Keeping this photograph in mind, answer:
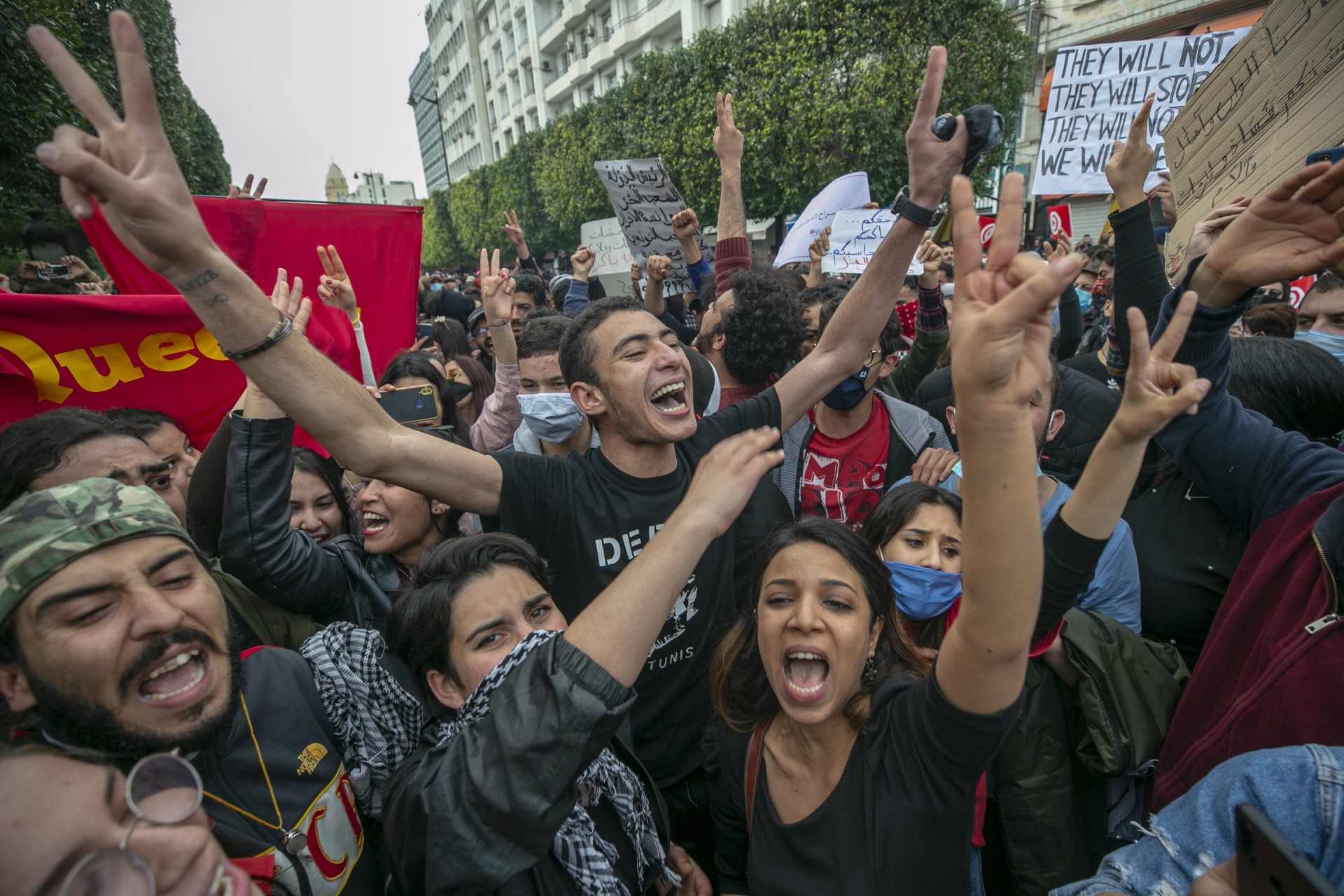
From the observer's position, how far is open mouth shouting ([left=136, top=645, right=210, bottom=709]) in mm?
1222

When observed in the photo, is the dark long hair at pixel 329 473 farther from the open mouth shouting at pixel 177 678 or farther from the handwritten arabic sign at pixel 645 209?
the handwritten arabic sign at pixel 645 209

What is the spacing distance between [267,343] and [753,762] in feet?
4.90

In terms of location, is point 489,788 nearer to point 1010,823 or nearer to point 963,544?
point 963,544

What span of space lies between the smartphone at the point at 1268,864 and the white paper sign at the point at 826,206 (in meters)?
5.87

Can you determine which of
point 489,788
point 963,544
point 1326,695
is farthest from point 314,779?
point 1326,695

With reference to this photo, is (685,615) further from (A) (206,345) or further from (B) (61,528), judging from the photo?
(A) (206,345)

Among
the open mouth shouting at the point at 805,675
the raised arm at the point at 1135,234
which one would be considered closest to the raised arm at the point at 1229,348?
the raised arm at the point at 1135,234

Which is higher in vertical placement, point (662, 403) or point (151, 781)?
point (662, 403)

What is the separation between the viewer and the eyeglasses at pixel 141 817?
650 mm

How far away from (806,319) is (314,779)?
10.2ft

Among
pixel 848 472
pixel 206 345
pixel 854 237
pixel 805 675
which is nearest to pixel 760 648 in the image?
pixel 805 675

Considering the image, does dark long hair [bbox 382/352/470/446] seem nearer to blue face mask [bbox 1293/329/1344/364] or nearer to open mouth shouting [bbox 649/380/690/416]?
open mouth shouting [bbox 649/380/690/416]

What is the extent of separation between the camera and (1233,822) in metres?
1.02

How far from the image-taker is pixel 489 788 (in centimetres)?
103
